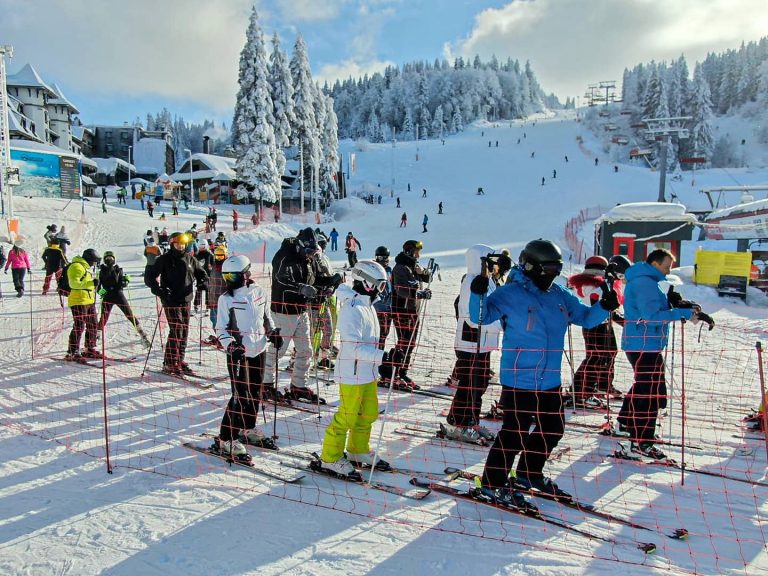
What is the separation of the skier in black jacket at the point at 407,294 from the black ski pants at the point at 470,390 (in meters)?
1.72

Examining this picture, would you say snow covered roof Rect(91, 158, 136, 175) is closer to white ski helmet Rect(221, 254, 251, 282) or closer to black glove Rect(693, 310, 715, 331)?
white ski helmet Rect(221, 254, 251, 282)

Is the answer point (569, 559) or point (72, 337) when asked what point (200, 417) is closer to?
point (72, 337)

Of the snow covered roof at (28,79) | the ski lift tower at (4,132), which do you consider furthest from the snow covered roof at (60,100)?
the ski lift tower at (4,132)

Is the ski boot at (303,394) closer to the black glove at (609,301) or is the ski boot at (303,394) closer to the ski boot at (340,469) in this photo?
the ski boot at (340,469)

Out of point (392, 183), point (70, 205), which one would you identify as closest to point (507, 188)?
point (392, 183)

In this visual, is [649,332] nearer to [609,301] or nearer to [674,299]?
[674,299]

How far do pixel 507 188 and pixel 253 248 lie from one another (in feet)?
110

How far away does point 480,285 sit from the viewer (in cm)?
373

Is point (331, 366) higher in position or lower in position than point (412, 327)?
lower

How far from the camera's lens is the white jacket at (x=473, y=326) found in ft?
16.3

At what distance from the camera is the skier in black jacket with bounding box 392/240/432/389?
7232mm

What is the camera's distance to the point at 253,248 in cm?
2516

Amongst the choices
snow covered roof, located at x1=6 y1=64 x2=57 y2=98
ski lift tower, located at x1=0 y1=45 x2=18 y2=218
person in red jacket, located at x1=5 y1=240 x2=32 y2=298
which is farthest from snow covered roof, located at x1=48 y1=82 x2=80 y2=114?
person in red jacket, located at x1=5 y1=240 x2=32 y2=298

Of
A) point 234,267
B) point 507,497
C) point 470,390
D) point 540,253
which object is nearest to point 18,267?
point 234,267
